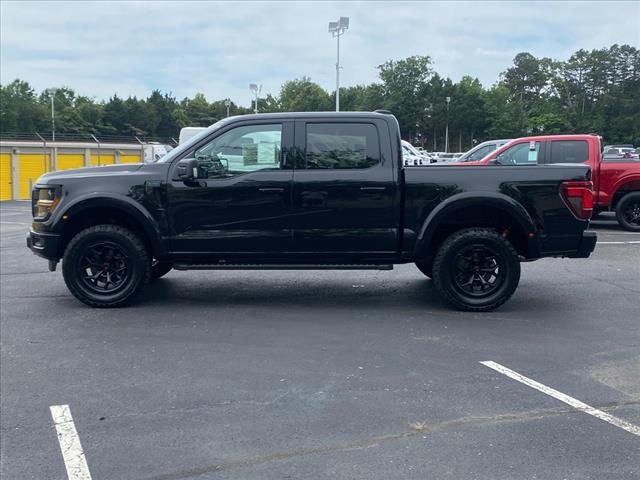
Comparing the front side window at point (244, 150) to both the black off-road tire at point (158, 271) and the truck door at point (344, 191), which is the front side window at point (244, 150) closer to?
the truck door at point (344, 191)

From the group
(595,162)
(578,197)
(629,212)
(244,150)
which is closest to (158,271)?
(244,150)

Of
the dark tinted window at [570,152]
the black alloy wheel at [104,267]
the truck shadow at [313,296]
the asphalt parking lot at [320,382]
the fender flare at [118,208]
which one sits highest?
the dark tinted window at [570,152]

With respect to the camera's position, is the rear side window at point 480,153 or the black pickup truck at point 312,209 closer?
the black pickup truck at point 312,209

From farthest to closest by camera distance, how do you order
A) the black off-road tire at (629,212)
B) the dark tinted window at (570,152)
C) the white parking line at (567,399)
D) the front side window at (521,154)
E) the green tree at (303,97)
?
the green tree at (303,97) < the black off-road tire at (629,212) < the front side window at (521,154) < the dark tinted window at (570,152) < the white parking line at (567,399)

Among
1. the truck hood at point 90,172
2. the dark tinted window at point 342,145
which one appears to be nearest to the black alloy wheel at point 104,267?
the truck hood at point 90,172

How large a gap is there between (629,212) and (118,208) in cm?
1111

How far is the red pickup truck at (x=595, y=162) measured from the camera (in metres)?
13.3

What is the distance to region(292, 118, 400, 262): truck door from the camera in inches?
273

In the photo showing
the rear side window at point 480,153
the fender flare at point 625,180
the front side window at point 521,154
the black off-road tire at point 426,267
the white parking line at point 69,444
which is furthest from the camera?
the rear side window at point 480,153

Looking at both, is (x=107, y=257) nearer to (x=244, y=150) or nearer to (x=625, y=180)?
(x=244, y=150)

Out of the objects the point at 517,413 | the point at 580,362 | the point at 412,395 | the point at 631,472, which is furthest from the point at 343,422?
the point at 580,362

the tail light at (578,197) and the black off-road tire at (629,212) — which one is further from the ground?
the tail light at (578,197)

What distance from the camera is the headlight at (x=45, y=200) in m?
7.07

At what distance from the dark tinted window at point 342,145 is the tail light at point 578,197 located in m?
1.97
